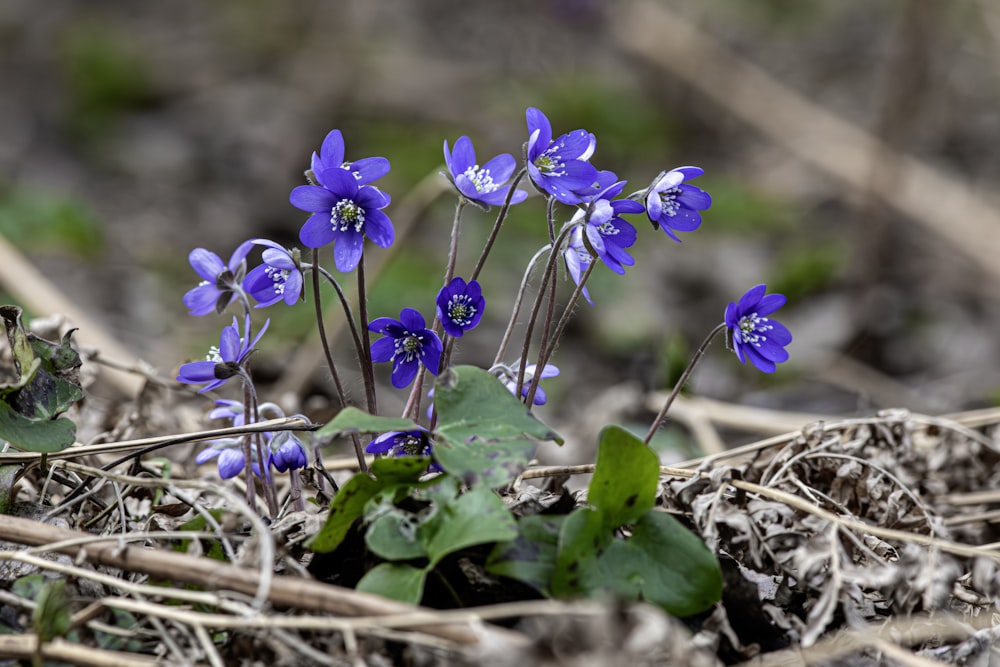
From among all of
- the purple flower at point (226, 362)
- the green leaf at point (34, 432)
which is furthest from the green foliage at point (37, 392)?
the purple flower at point (226, 362)

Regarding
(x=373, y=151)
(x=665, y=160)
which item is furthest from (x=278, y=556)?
(x=665, y=160)

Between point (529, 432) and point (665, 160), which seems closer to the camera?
point (529, 432)

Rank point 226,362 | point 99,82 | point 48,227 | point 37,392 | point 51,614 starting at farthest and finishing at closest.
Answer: point 99,82, point 48,227, point 37,392, point 226,362, point 51,614

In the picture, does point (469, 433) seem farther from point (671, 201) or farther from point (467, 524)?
point (671, 201)

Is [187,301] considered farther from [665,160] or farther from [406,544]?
[665,160]

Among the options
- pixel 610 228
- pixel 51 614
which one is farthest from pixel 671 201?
pixel 51 614

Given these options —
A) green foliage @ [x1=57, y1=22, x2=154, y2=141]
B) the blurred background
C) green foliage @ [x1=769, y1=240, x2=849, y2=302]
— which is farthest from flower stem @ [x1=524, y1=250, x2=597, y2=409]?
green foliage @ [x1=57, y1=22, x2=154, y2=141]
